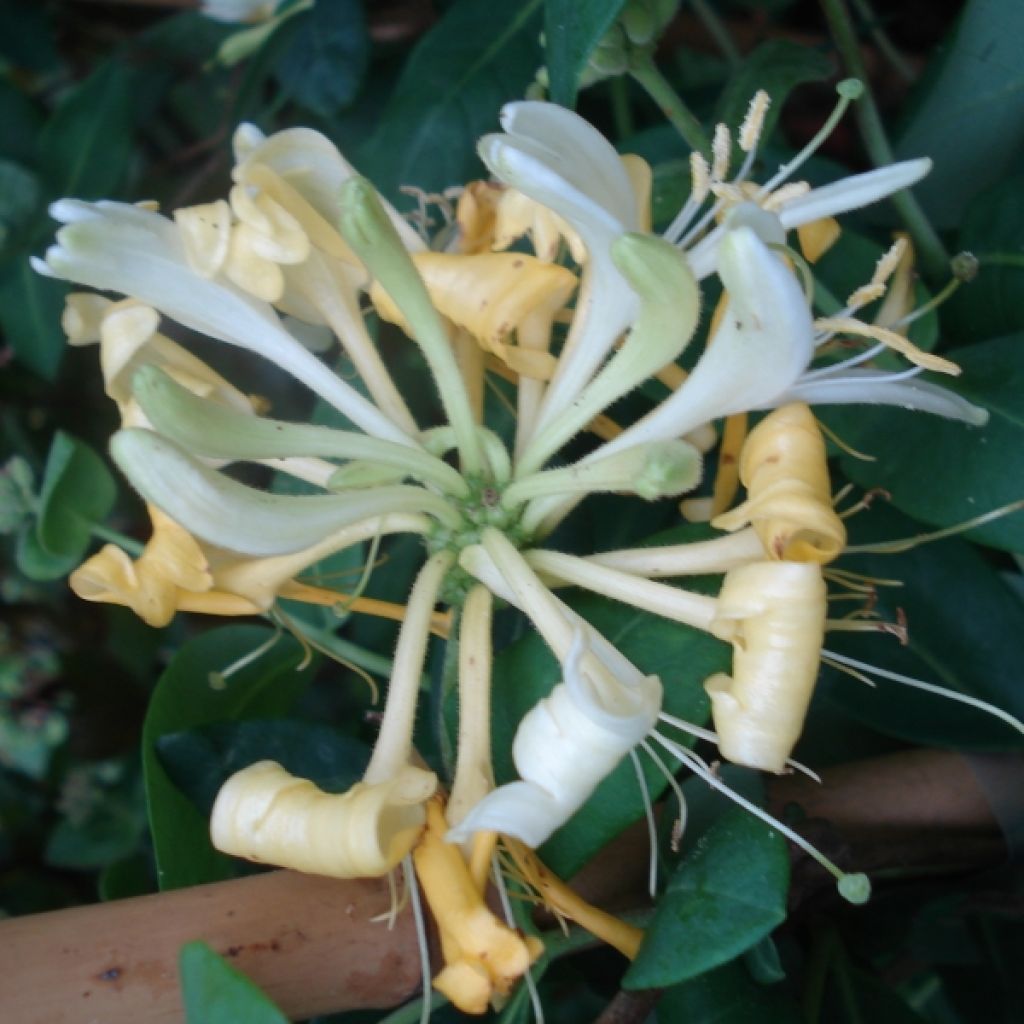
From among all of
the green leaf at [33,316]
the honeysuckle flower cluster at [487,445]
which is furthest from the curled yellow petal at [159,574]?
the green leaf at [33,316]

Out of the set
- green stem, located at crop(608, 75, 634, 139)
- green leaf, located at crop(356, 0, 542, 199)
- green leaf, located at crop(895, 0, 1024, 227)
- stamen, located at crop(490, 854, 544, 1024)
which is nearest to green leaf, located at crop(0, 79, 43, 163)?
green leaf, located at crop(356, 0, 542, 199)

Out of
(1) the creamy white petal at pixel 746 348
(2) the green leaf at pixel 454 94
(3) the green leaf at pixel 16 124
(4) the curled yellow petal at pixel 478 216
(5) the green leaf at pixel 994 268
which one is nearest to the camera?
(1) the creamy white petal at pixel 746 348

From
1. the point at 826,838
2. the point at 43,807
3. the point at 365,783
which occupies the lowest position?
the point at 43,807

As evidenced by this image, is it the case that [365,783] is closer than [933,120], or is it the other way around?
[365,783]

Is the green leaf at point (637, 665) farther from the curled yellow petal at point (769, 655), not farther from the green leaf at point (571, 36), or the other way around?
the green leaf at point (571, 36)

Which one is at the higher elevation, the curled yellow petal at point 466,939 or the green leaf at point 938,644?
the curled yellow petal at point 466,939

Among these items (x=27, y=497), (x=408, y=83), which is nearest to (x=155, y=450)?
(x=27, y=497)

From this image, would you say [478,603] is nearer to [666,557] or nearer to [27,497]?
[666,557]
